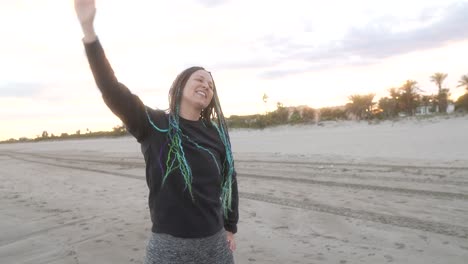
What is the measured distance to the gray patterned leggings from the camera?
1.92m

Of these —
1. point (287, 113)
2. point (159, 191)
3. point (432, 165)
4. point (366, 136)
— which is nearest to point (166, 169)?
point (159, 191)

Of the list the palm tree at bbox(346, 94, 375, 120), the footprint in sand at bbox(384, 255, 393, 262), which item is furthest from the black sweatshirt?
the palm tree at bbox(346, 94, 375, 120)

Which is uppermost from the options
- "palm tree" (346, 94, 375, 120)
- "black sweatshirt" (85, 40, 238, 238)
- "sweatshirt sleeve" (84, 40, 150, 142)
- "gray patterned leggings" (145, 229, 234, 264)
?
"palm tree" (346, 94, 375, 120)

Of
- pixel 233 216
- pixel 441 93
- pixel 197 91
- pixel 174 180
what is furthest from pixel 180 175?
pixel 441 93

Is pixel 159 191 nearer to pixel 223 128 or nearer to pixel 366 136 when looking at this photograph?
pixel 223 128

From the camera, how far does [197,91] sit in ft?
6.91

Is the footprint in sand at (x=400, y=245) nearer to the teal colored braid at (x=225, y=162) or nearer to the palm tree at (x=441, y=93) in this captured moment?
the teal colored braid at (x=225, y=162)

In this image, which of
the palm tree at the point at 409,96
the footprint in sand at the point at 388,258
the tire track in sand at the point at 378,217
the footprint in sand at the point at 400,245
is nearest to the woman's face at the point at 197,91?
the footprint in sand at the point at 388,258

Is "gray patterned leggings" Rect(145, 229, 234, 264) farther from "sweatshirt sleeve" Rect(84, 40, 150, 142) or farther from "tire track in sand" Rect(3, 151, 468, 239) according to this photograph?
"tire track in sand" Rect(3, 151, 468, 239)

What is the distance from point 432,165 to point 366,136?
6.39 m

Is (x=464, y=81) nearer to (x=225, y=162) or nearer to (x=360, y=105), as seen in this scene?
(x=360, y=105)

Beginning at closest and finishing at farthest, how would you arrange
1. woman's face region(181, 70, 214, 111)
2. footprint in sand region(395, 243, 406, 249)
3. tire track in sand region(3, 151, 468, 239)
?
woman's face region(181, 70, 214, 111)
footprint in sand region(395, 243, 406, 249)
tire track in sand region(3, 151, 468, 239)

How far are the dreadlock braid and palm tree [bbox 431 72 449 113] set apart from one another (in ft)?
93.5

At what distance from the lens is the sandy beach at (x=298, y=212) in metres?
4.10
